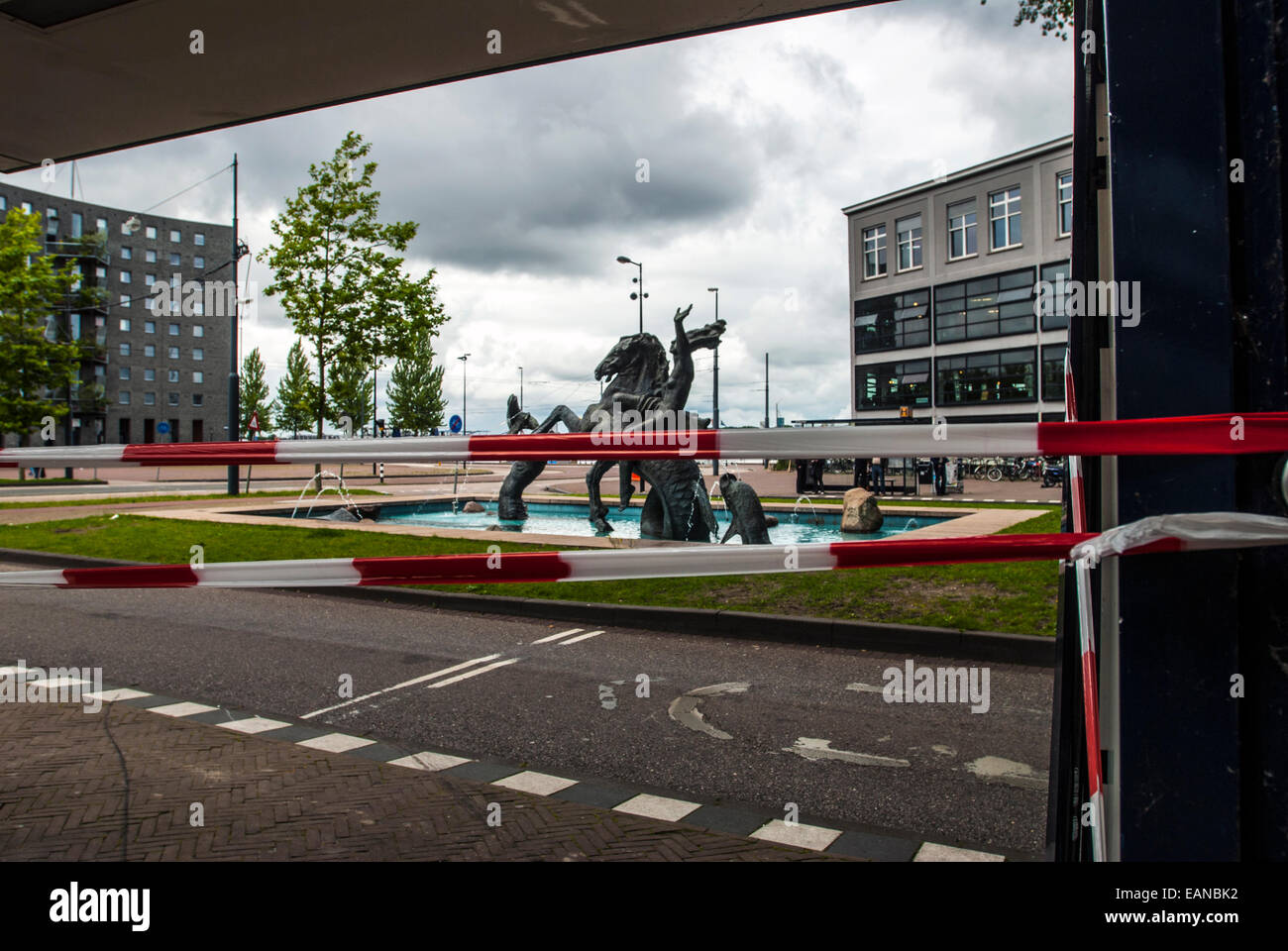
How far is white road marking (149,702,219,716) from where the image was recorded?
5145 mm

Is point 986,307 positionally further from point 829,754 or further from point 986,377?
point 829,754

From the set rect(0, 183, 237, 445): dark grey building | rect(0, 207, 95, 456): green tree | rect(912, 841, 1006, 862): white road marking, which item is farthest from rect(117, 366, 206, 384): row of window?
rect(912, 841, 1006, 862): white road marking

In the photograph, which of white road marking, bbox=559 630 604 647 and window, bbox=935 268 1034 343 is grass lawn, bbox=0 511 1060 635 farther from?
window, bbox=935 268 1034 343

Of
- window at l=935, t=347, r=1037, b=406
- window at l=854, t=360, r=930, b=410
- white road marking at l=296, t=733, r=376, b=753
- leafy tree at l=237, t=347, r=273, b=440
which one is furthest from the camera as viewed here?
leafy tree at l=237, t=347, r=273, b=440

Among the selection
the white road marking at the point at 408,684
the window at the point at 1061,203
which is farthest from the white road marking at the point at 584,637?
the window at the point at 1061,203

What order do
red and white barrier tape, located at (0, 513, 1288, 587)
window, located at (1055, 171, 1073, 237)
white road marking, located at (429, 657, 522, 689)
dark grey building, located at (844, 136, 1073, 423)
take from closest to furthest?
red and white barrier tape, located at (0, 513, 1288, 587) < white road marking, located at (429, 657, 522, 689) < window, located at (1055, 171, 1073, 237) < dark grey building, located at (844, 136, 1073, 423)

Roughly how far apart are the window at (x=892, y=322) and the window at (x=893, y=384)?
1.13m

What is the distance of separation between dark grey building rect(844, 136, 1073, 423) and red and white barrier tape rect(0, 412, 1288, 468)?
40.3m

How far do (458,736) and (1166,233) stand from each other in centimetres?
416

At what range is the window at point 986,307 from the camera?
42.7m

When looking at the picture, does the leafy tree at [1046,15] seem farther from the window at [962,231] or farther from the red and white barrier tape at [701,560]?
the window at [962,231]

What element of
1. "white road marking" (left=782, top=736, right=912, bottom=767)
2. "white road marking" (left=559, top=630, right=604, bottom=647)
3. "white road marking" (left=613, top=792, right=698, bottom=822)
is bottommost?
"white road marking" (left=782, top=736, right=912, bottom=767)

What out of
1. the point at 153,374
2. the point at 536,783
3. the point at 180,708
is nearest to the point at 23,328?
the point at 180,708
